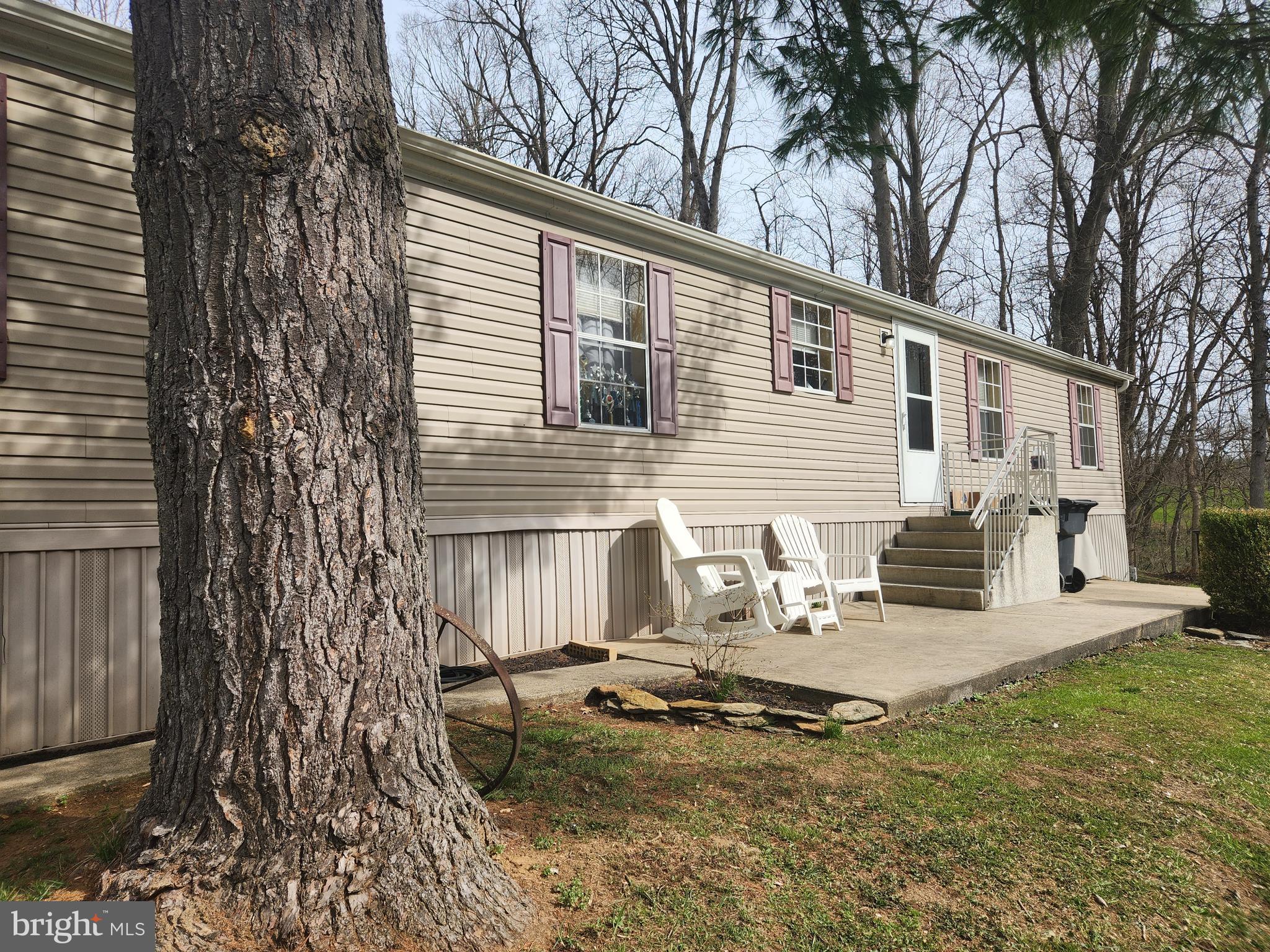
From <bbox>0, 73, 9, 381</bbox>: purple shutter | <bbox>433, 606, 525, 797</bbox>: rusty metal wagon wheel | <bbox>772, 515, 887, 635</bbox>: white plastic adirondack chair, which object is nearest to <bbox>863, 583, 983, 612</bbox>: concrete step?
<bbox>772, 515, 887, 635</bbox>: white plastic adirondack chair

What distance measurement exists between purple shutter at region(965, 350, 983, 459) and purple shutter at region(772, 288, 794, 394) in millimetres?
3549

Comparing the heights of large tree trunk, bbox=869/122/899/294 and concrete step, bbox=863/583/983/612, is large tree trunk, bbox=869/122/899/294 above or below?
above

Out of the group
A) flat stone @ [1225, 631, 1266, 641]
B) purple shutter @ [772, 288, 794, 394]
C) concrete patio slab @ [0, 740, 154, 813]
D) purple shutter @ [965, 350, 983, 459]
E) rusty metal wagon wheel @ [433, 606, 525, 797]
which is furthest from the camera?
purple shutter @ [965, 350, 983, 459]

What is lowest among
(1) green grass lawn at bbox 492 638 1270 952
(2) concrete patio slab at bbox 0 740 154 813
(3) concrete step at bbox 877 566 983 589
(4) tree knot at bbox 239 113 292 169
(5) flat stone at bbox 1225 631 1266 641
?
(5) flat stone at bbox 1225 631 1266 641

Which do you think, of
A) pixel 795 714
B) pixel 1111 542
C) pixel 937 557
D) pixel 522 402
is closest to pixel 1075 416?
pixel 1111 542

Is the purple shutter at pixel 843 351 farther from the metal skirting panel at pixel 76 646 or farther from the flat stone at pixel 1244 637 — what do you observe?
the metal skirting panel at pixel 76 646

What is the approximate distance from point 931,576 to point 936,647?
9.14 ft

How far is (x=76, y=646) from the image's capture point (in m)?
3.88

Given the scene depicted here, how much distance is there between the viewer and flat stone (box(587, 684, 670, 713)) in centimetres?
405

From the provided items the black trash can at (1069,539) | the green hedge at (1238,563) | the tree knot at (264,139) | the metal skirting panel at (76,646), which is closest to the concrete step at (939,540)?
the black trash can at (1069,539)

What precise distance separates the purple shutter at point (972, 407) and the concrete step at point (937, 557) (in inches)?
88.0

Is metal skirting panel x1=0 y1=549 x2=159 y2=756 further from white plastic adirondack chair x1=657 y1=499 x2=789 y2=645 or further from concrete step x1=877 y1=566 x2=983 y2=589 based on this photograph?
concrete step x1=877 y1=566 x2=983 y2=589

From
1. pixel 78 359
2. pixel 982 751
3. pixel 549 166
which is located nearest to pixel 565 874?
pixel 982 751

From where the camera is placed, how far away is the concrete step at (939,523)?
28.9 ft
